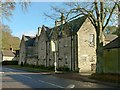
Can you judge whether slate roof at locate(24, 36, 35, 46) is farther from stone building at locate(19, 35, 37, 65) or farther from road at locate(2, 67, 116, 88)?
road at locate(2, 67, 116, 88)

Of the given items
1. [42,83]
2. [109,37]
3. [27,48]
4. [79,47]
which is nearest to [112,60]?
[79,47]

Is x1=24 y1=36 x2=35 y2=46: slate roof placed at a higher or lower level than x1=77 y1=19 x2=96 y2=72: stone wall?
higher

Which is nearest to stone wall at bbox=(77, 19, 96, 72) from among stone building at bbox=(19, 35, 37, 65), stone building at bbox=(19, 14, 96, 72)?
stone building at bbox=(19, 14, 96, 72)

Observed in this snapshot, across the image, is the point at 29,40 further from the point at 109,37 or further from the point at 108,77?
the point at 108,77

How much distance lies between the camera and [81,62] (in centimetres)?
4491

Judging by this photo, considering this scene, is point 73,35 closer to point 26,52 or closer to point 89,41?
point 89,41

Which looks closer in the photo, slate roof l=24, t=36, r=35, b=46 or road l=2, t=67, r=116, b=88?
road l=2, t=67, r=116, b=88

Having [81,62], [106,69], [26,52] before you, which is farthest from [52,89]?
[26,52]

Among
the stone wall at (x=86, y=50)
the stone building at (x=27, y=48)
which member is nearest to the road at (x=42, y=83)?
the stone wall at (x=86, y=50)

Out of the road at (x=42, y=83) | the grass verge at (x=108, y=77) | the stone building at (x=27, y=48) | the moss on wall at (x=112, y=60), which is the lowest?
the road at (x=42, y=83)

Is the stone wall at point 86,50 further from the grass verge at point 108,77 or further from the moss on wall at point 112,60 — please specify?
the grass verge at point 108,77

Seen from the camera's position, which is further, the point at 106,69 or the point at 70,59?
the point at 70,59

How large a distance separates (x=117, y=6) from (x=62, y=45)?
81.4 feet

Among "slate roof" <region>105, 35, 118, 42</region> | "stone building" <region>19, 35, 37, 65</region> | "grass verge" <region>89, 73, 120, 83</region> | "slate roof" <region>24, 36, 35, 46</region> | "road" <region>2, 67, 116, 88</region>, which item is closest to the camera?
"road" <region>2, 67, 116, 88</region>
